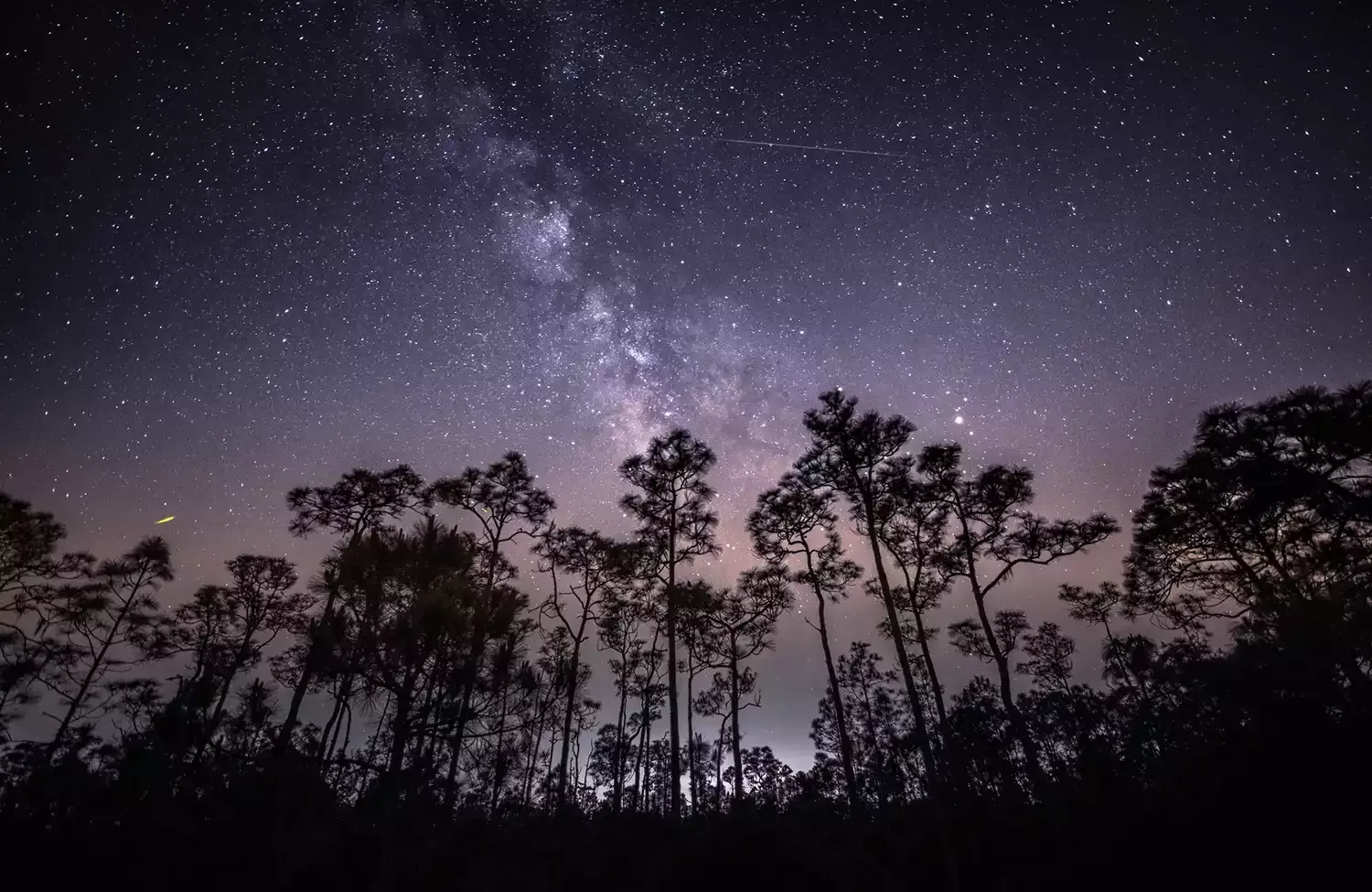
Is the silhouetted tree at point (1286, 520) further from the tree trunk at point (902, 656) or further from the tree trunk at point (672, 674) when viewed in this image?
the tree trunk at point (672, 674)

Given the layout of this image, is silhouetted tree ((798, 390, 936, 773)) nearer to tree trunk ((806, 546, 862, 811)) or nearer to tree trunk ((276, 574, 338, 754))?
tree trunk ((806, 546, 862, 811))

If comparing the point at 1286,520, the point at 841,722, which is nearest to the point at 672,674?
the point at 841,722

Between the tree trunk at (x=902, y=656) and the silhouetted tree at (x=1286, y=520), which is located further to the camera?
the tree trunk at (x=902, y=656)

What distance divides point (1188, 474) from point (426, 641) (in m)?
22.4

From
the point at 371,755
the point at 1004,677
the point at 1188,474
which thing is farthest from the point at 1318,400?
the point at 371,755

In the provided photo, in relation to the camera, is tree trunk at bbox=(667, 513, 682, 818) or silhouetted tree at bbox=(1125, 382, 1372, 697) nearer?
silhouetted tree at bbox=(1125, 382, 1372, 697)

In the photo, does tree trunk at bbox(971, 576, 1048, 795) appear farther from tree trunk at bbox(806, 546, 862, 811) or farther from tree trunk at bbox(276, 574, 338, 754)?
tree trunk at bbox(276, 574, 338, 754)

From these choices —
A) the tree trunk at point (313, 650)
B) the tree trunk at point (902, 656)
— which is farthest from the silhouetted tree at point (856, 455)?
the tree trunk at point (313, 650)

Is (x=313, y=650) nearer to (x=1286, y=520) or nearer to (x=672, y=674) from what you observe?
(x=672, y=674)

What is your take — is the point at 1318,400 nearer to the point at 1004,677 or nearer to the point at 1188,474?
the point at 1188,474

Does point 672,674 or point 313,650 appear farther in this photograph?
point 672,674

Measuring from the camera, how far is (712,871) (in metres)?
9.87

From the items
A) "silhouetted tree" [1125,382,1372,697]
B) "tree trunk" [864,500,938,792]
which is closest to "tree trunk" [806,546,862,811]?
"tree trunk" [864,500,938,792]

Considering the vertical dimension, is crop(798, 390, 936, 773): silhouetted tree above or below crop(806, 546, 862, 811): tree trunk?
above
